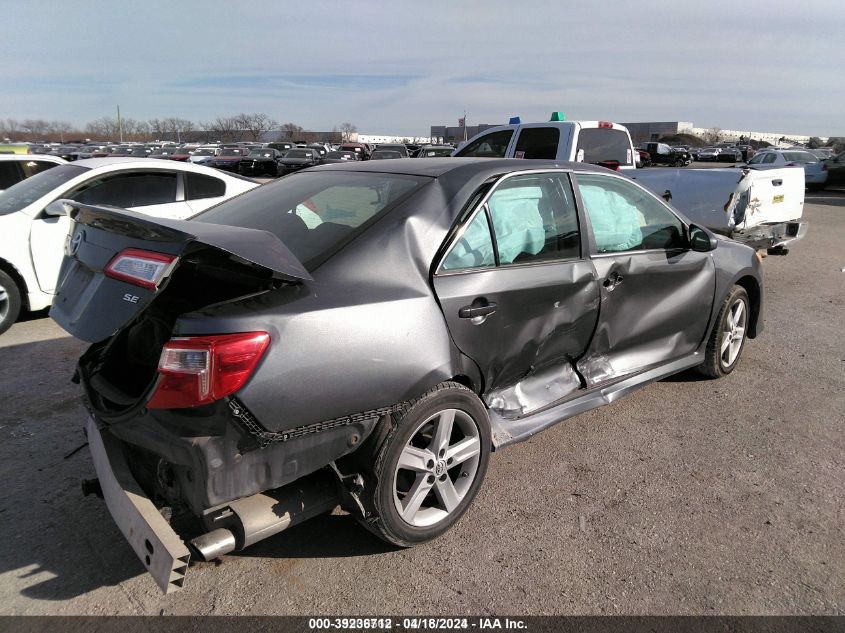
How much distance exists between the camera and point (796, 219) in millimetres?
8836

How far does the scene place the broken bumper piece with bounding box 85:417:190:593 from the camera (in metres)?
2.08

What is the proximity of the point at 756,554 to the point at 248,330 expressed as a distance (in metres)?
2.45

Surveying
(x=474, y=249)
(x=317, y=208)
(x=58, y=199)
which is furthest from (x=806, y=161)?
(x=317, y=208)

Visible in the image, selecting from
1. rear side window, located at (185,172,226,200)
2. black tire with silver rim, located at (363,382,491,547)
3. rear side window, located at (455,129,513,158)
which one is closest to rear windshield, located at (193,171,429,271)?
black tire with silver rim, located at (363,382,491,547)

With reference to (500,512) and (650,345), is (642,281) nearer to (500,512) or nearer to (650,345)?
(650,345)

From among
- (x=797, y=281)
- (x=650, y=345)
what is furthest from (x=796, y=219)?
(x=650, y=345)

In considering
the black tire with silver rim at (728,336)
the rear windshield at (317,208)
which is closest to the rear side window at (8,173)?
the rear windshield at (317,208)

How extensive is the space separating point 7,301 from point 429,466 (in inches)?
196

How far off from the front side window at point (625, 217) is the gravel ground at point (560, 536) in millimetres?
1187

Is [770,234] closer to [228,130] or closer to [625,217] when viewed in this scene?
Answer: [625,217]

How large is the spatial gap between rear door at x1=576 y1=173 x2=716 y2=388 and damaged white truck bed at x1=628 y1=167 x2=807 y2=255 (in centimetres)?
374

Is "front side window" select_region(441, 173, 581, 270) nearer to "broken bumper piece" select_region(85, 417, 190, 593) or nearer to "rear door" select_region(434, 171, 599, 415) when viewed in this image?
"rear door" select_region(434, 171, 599, 415)

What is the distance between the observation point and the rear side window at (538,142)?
359 inches

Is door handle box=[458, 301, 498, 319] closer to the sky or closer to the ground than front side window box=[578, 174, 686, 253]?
closer to the ground
